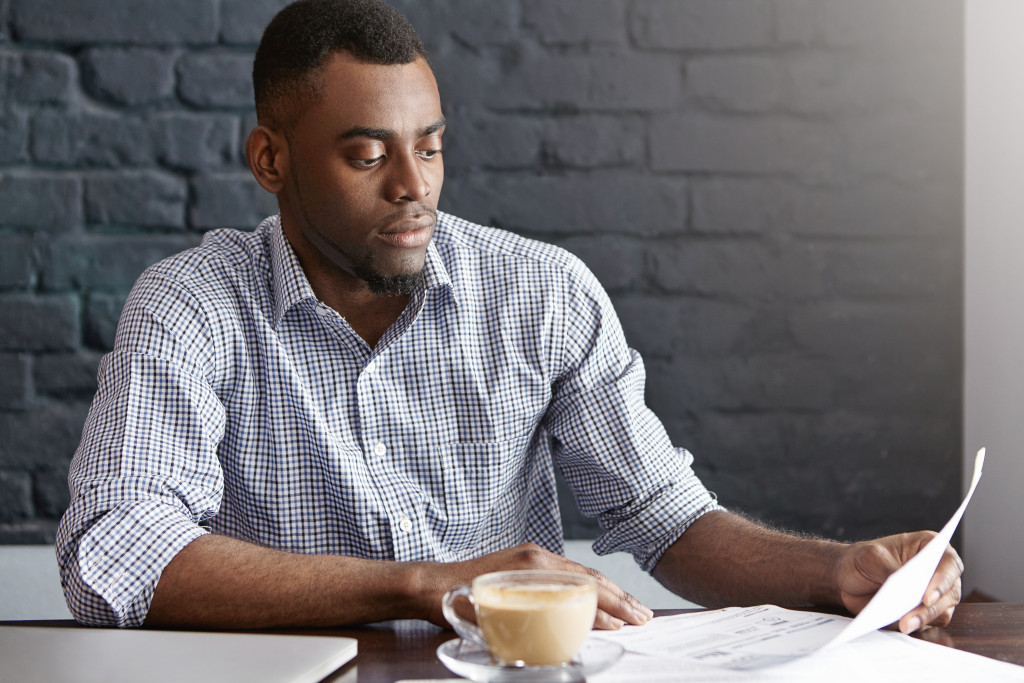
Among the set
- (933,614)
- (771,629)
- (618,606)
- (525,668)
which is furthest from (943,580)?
(525,668)

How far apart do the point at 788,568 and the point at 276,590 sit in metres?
0.51

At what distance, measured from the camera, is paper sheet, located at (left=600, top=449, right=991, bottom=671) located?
0.71 meters

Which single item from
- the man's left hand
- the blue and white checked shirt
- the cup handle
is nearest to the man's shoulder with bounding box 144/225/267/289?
the blue and white checked shirt

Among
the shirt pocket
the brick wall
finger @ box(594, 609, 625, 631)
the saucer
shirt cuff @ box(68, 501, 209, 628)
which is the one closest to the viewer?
the saucer

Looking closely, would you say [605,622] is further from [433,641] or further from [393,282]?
[393,282]

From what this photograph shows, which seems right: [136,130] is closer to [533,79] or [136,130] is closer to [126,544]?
[533,79]

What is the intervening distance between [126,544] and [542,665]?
0.48 metres

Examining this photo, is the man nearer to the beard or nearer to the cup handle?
the beard

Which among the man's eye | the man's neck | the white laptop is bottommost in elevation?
the white laptop

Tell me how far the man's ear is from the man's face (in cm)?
7

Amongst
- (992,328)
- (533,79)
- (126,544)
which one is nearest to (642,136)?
(533,79)

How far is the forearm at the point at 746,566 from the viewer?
941mm

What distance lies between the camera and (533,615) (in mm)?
628

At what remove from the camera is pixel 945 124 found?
1.59 m
